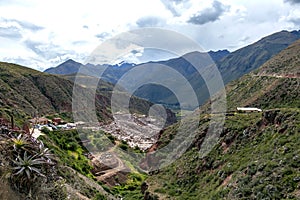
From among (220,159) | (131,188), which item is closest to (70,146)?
(131,188)

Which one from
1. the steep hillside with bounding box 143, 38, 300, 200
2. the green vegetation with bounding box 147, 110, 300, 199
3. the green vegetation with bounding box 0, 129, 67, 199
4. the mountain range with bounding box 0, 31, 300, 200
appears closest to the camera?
the green vegetation with bounding box 0, 129, 67, 199

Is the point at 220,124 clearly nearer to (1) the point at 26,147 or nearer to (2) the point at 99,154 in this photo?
(2) the point at 99,154

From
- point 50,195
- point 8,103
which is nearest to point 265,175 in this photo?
point 50,195

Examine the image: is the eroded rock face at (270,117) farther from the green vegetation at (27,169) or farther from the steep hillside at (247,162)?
the green vegetation at (27,169)

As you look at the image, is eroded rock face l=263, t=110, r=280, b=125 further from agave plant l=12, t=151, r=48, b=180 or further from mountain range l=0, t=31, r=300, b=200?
agave plant l=12, t=151, r=48, b=180

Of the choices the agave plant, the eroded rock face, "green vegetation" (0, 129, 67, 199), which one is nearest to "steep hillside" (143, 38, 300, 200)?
the eroded rock face

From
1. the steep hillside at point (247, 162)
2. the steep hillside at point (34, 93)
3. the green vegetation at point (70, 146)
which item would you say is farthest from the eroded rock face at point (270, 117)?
the steep hillside at point (34, 93)

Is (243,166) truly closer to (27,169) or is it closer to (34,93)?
(27,169)
